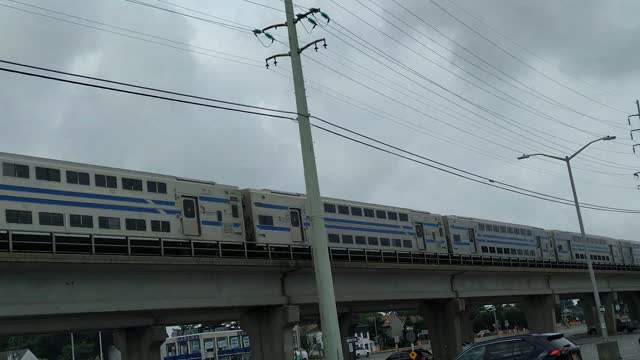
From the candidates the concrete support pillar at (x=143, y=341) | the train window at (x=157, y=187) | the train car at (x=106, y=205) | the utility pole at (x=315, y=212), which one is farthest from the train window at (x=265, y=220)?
the utility pole at (x=315, y=212)

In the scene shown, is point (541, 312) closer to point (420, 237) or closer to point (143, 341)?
point (420, 237)

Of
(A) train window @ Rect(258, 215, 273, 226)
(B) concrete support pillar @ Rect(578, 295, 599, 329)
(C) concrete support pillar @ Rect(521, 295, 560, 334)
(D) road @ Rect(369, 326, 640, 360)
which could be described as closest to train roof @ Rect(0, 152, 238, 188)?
(A) train window @ Rect(258, 215, 273, 226)

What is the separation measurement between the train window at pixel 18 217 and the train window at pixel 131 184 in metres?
5.00

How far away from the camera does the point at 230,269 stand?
3247 centimetres

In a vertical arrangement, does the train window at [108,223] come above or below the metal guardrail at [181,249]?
above

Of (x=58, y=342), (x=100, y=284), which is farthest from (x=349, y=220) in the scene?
(x=58, y=342)

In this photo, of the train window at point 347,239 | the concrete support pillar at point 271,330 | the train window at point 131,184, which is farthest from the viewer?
the train window at point 347,239

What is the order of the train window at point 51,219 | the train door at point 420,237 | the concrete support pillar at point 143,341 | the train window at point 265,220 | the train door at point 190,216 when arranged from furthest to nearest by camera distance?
the train door at point 420,237 → the concrete support pillar at point 143,341 → the train window at point 265,220 → the train door at point 190,216 → the train window at point 51,219

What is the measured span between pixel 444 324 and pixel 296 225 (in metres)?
19.6

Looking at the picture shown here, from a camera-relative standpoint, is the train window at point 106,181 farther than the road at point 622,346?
No

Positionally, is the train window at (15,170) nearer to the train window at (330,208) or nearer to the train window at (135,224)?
the train window at (135,224)

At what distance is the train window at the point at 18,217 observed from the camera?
2520cm

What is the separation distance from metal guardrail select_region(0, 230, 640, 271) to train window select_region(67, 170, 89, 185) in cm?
232

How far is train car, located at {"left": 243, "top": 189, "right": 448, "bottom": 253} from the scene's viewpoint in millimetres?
36656
